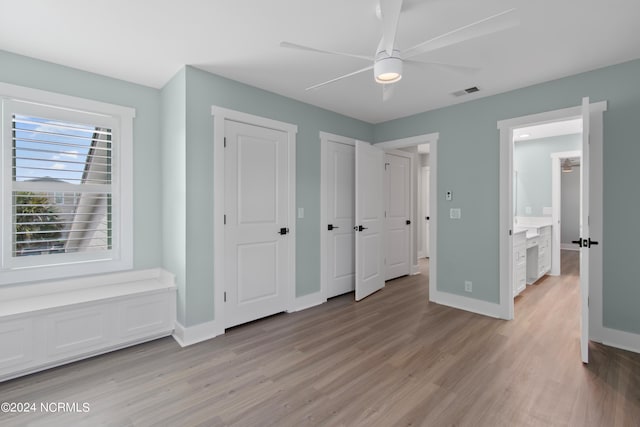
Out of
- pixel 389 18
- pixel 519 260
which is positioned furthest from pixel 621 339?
pixel 389 18

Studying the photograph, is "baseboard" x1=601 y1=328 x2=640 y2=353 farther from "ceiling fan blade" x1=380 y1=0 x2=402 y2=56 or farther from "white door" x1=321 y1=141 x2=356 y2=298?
"ceiling fan blade" x1=380 y1=0 x2=402 y2=56

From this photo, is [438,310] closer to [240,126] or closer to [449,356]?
[449,356]

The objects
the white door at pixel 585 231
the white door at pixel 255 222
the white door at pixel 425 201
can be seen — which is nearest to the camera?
the white door at pixel 585 231

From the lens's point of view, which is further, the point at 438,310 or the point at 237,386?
the point at 438,310

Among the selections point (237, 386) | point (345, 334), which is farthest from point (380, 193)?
point (237, 386)

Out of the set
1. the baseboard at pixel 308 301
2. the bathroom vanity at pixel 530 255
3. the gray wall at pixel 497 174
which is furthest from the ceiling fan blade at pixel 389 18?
the bathroom vanity at pixel 530 255

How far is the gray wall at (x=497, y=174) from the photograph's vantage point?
2.72m

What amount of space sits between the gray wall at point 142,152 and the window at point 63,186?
0.08 meters

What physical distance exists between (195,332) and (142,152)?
1939mm

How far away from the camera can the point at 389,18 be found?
5.48ft

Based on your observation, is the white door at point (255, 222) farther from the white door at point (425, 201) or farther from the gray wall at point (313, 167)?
the white door at point (425, 201)

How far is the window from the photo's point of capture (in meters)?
2.57

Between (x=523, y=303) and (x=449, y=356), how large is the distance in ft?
6.55

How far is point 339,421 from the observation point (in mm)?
1818
